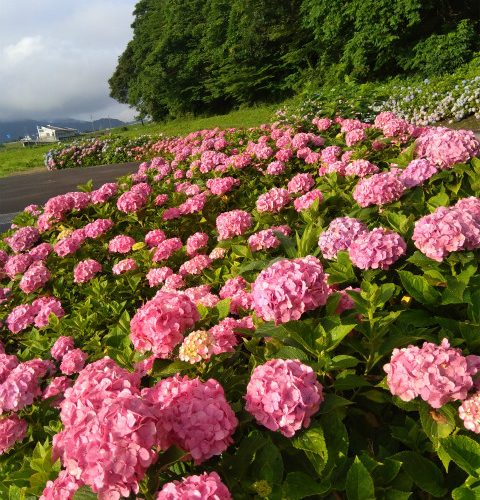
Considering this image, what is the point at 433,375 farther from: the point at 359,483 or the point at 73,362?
the point at 73,362

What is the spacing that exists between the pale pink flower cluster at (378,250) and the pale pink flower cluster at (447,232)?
0.10 meters

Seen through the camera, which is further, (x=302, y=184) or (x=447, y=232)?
(x=302, y=184)

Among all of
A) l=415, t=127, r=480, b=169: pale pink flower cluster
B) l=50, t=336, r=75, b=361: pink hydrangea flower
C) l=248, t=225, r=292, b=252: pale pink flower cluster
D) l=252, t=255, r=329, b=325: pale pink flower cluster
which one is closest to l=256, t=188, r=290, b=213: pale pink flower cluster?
l=248, t=225, r=292, b=252: pale pink flower cluster

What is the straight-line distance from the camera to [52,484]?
43.3 inches

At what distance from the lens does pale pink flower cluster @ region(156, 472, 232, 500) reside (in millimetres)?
936

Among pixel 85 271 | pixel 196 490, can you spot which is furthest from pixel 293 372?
pixel 85 271

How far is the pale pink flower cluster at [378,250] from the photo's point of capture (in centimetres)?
178

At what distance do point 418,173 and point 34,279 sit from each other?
284cm

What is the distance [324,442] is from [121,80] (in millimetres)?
58011

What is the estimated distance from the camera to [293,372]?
1.17 m

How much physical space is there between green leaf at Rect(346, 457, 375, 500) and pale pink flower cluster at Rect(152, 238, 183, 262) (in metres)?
2.45

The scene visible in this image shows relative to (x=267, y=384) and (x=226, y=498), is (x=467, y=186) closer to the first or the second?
(x=267, y=384)

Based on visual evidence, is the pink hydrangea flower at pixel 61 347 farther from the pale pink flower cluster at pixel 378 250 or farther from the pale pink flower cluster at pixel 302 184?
the pale pink flower cluster at pixel 302 184

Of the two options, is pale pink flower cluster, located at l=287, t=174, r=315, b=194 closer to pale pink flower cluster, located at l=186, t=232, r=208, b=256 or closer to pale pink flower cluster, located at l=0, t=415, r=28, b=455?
pale pink flower cluster, located at l=186, t=232, r=208, b=256
